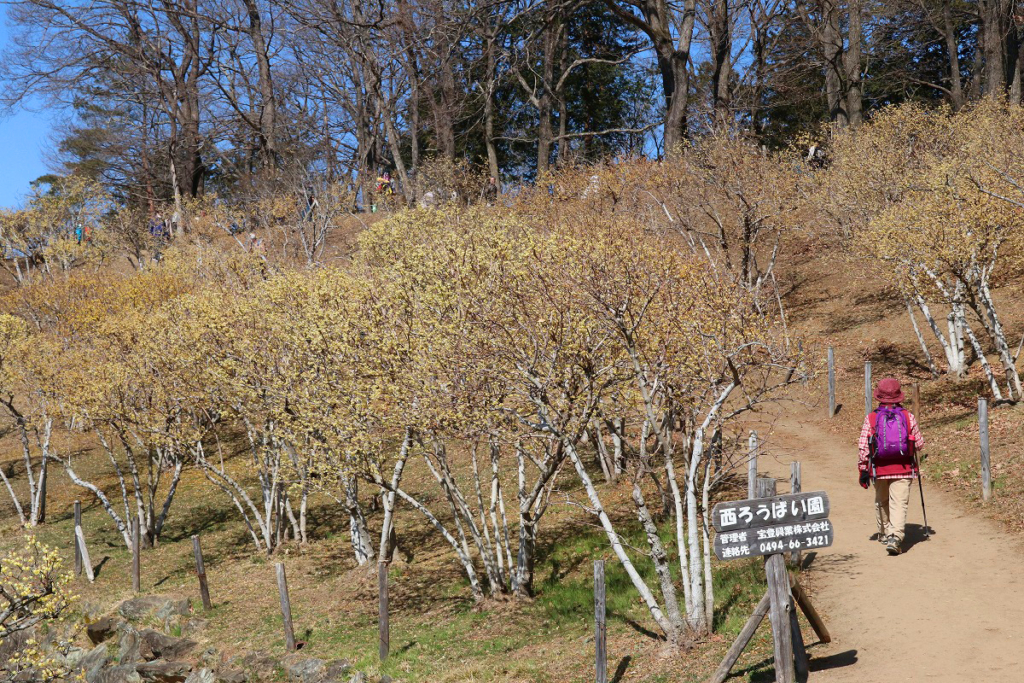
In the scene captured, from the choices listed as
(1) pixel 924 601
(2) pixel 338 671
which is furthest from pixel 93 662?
(1) pixel 924 601

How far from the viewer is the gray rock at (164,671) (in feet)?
52.4

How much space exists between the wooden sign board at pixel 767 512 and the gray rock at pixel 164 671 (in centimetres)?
1174

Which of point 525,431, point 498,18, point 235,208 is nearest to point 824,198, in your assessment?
point 498,18

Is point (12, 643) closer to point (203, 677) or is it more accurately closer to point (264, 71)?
point (203, 677)

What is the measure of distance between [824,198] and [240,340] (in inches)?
802

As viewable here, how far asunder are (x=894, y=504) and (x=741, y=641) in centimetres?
411

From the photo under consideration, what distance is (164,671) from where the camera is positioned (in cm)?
1600

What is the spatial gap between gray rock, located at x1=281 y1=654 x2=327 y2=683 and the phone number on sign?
831 centimetres

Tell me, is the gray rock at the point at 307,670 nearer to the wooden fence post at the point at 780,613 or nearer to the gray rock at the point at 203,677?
the gray rock at the point at 203,677

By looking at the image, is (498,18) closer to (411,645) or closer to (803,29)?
(411,645)

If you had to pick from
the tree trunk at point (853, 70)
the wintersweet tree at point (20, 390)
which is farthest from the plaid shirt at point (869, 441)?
the tree trunk at point (853, 70)

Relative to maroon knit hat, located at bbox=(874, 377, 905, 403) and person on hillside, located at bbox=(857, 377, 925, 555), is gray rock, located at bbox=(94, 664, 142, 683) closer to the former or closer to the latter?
person on hillside, located at bbox=(857, 377, 925, 555)

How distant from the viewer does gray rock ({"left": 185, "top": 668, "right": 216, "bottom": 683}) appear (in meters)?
15.3

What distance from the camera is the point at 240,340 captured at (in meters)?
19.4
